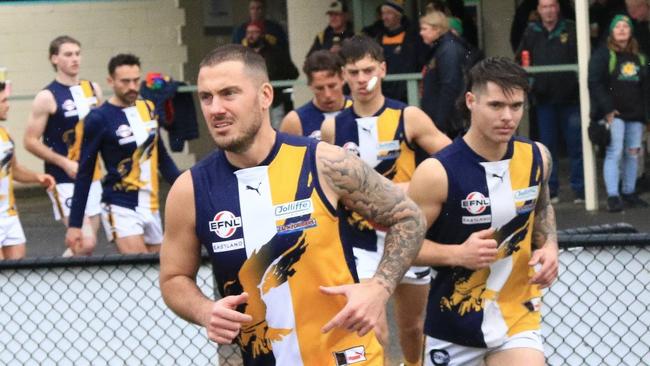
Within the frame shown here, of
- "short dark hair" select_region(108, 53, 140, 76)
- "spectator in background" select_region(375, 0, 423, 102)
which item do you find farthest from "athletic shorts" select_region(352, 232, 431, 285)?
"spectator in background" select_region(375, 0, 423, 102)

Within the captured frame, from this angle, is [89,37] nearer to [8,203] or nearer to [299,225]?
[8,203]

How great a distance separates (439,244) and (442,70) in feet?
22.6

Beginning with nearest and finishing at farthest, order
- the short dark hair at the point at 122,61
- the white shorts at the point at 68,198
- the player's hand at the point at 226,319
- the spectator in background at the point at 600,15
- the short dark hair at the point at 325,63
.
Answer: the player's hand at the point at 226,319, the short dark hair at the point at 325,63, the short dark hair at the point at 122,61, the white shorts at the point at 68,198, the spectator in background at the point at 600,15

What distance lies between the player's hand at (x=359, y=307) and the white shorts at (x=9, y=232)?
5986mm

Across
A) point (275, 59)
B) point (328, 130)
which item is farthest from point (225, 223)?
point (275, 59)

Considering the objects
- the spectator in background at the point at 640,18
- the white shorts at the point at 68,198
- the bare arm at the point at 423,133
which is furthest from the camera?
the spectator in background at the point at 640,18

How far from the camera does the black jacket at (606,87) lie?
13.2 m

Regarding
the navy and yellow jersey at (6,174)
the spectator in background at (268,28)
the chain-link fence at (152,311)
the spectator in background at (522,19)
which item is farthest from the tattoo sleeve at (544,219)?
the spectator in background at (268,28)

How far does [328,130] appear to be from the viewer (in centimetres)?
916

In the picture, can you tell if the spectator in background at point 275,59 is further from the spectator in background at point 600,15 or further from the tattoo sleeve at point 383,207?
the tattoo sleeve at point 383,207

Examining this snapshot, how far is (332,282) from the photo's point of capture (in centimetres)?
506

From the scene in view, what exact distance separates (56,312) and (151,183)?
242cm

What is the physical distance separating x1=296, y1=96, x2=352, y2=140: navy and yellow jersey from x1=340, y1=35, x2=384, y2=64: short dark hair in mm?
520

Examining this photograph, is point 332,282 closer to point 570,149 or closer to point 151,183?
point 151,183
